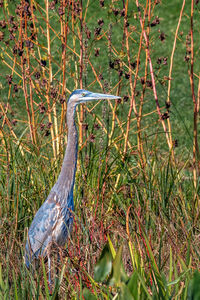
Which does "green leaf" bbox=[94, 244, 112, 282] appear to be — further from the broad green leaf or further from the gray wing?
the gray wing

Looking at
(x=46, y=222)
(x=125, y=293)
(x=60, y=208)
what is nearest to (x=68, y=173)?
(x=60, y=208)

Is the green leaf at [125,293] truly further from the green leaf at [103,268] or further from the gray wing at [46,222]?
the gray wing at [46,222]

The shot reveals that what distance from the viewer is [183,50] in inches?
513

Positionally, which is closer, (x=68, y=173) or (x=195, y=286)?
(x=195, y=286)

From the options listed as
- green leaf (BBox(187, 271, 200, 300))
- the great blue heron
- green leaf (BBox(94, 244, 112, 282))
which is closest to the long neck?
the great blue heron

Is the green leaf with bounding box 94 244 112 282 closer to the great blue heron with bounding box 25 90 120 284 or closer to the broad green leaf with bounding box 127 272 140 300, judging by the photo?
the broad green leaf with bounding box 127 272 140 300

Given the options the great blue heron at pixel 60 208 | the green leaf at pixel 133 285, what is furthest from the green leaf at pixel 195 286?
the great blue heron at pixel 60 208

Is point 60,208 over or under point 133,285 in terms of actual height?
under

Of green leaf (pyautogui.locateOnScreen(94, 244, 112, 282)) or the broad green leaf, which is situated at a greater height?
green leaf (pyautogui.locateOnScreen(94, 244, 112, 282))

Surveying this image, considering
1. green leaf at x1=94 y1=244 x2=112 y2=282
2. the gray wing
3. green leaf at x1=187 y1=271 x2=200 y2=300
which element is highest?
green leaf at x1=94 y1=244 x2=112 y2=282

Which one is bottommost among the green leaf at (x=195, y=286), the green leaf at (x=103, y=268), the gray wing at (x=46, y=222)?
the gray wing at (x=46, y=222)

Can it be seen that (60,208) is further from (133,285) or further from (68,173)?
(133,285)

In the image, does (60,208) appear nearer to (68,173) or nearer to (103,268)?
(68,173)

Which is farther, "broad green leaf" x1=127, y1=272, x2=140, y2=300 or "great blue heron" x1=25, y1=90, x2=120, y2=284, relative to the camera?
"great blue heron" x1=25, y1=90, x2=120, y2=284
